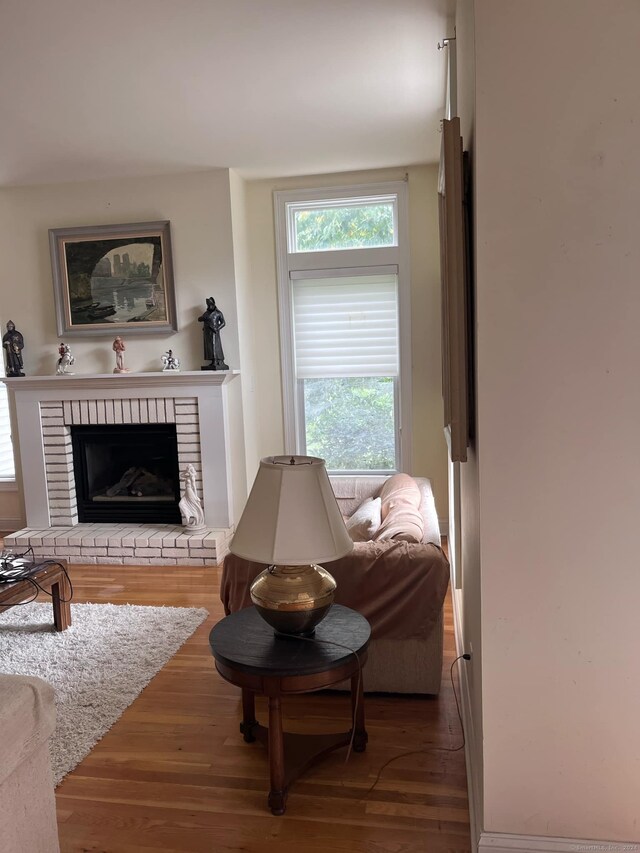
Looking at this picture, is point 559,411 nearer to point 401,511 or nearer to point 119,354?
point 401,511

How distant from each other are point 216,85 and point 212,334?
1.85 m

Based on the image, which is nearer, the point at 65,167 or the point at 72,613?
the point at 72,613

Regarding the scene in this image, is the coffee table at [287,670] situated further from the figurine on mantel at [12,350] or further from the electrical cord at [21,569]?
the figurine on mantel at [12,350]

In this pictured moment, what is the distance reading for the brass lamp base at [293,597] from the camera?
221 cm

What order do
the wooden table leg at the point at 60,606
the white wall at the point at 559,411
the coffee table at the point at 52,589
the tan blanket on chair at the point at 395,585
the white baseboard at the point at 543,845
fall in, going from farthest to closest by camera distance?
the wooden table leg at the point at 60,606, the coffee table at the point at 52,589, the tan blanket on chair at the point at 395,585, the white baseboard at the point at 543,845, the white wall at the point at 559,411

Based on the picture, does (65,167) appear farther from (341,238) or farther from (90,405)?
(341,238)

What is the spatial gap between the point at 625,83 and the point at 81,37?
7.79 ft

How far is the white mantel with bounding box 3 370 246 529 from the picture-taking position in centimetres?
498

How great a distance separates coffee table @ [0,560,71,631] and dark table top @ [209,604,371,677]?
1.43 meters

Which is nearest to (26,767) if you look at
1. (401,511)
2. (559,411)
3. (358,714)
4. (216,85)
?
(358,714)

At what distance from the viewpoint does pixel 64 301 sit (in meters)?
5.22

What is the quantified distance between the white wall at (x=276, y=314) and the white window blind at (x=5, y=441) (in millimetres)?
2239

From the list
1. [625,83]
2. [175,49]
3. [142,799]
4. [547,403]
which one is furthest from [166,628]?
[625,83]

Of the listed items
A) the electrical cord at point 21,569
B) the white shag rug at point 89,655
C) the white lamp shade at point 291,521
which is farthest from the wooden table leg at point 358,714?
the electrical cord at point 21,569
